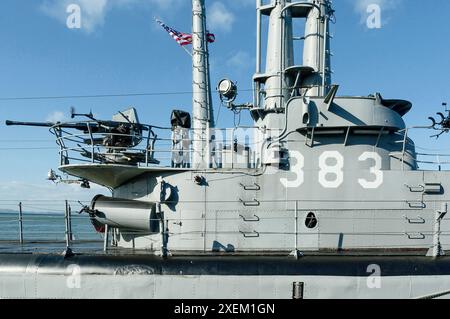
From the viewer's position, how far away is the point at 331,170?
10.4m

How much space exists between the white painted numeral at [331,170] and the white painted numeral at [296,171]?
47 cm

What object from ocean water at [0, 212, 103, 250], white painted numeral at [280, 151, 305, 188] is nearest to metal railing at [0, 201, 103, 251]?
ocean water at [0, 212, 103, 250]

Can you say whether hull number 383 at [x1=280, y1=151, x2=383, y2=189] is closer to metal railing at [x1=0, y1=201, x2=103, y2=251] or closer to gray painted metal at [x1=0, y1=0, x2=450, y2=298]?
gray painted metal at [x1=0, y1=0, x2=450, y2=298]

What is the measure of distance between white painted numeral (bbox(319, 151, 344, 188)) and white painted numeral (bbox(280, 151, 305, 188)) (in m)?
0.47

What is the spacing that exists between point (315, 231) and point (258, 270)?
2037mm

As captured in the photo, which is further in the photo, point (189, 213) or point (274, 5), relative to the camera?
point (274, 5)

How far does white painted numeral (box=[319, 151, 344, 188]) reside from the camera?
33.9ft

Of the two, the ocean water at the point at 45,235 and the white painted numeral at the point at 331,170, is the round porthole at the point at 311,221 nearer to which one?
the white painted numeral at the point at 331,170

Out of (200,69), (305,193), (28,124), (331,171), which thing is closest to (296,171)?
(305,193)

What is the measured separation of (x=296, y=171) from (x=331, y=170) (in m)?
0.89

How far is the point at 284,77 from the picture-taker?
12.8 metres

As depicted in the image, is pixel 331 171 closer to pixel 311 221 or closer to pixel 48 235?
pixel 311 221
